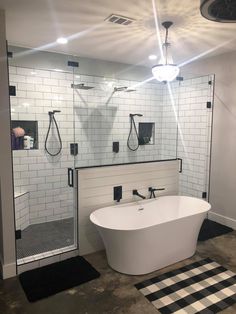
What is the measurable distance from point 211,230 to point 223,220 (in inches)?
13.5

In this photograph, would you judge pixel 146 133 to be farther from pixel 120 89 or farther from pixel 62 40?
pixel 62 40

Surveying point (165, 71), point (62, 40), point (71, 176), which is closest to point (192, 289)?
point (71, 176)

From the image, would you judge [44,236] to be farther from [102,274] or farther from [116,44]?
[116,44]

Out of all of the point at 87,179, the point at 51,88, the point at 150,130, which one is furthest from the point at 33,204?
the point at 150,130

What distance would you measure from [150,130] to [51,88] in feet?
5.49

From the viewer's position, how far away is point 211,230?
3771mm

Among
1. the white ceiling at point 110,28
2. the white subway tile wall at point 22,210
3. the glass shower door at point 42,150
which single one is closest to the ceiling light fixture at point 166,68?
the white ceiling at point 110,28

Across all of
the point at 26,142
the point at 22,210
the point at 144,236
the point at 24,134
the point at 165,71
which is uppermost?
the point at 165,71

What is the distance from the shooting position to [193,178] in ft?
14.1

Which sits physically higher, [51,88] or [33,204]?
[51,88]

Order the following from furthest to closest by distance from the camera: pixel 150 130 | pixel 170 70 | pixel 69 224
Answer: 1. pixel 150 130
2. pixel 69 224
3. pixel 170 70

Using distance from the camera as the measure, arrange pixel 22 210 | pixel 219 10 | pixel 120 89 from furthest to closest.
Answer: pixel 120 89, pixel 22 210, pixel 219 10

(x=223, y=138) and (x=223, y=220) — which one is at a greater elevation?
(x=223, y=138)

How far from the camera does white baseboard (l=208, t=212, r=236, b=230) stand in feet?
12.6
